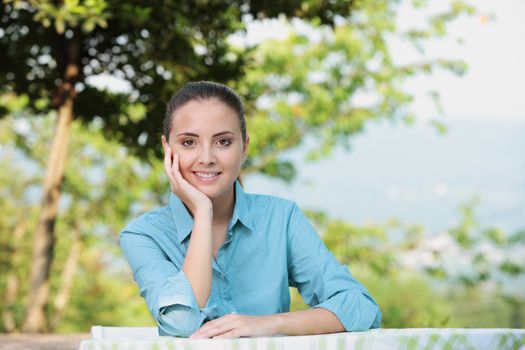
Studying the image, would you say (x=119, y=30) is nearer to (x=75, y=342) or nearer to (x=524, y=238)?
(x=75, y=342)

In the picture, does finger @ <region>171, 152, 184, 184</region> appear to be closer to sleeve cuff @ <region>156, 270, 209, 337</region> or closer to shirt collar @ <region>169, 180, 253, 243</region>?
shirt collar @ <region>169, 180, 253, 243</region>

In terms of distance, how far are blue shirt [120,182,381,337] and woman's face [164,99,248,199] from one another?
0.34 feet

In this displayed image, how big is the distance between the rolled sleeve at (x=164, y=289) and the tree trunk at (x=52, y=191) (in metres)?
3.86

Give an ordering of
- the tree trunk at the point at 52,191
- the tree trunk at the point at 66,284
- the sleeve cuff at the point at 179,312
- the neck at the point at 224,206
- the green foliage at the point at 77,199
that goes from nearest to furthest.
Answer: the sleeve cuff at the point at 179,312 → the neck at the point at 224,206 → the tree trunk at the point at 52,191 → the green foliage at the point at 77,199 → the tree trunk at the point at 66,284

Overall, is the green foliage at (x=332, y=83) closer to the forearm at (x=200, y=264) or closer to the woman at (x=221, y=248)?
the woman at (x=221, y=248)

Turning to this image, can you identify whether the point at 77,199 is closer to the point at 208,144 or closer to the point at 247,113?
the point at 247,113

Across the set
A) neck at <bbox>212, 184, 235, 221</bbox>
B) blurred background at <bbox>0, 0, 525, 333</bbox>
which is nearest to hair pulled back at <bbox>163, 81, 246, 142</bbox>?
neck at <bbox>212, 184, 235, 221</bbox>

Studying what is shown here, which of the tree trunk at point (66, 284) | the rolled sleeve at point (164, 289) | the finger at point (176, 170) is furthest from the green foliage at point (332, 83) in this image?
the rolled sleeve at point (164, 289)

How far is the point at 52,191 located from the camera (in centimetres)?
591

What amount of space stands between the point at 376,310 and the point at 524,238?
11.2m

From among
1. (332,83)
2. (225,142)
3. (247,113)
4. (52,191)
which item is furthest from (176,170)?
(332,83)

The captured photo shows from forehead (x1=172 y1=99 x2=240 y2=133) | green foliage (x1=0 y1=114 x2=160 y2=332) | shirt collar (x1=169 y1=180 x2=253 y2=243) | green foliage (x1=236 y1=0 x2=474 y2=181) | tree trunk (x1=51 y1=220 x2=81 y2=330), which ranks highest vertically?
green foliage (x1=236 y1=0 x2=474 y2=181)

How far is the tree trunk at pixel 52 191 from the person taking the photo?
230 inches

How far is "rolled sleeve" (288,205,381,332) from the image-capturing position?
2.13 metres
